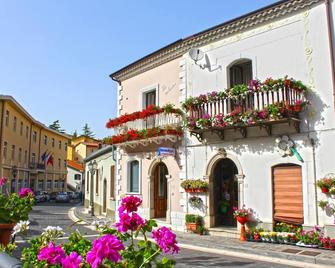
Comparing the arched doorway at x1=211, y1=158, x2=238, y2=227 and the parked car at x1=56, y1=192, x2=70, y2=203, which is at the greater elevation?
the arched doorway at x1=211, y1=158, x2=238, y2=227

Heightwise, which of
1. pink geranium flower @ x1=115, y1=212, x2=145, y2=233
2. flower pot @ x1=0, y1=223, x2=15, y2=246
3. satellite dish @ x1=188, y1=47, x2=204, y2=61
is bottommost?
flower pot @ x1=0, y1=223, x2=15, y2=246

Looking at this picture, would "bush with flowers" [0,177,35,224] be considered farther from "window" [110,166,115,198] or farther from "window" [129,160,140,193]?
"window" [110,166,115,198]

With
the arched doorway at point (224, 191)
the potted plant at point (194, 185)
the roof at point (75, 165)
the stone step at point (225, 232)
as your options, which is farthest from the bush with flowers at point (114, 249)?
the roof at point (75, 165)

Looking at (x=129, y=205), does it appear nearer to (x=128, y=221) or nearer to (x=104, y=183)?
(x=128, y=221)

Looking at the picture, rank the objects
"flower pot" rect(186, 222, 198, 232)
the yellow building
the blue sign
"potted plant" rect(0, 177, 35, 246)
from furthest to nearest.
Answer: the yellow building < the blue sign < "flower pot" rect(186, 222, 198, 232) < "potted plant" rect(0, 177, 35, 246)

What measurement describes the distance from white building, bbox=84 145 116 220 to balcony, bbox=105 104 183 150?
3589mm

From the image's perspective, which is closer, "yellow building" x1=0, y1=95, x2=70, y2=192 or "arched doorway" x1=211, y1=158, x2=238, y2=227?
"arched doorway" x1=211, y1=158, x2=238, y2=227

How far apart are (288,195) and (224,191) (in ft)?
10.6

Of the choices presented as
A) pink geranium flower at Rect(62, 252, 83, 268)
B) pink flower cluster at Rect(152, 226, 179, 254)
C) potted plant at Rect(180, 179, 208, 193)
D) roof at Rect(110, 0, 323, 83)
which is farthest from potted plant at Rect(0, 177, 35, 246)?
roof at Rect(110, 0, 323, 83)

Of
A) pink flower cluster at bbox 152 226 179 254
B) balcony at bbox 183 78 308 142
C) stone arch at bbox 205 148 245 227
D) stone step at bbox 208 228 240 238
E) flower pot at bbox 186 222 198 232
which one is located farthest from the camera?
flower pot at bbox 186 222 198 232

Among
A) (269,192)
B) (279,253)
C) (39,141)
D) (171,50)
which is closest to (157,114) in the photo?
(171,50)

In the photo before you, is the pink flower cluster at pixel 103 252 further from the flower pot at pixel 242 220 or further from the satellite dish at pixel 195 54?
the satellite dish at pixel 195 54

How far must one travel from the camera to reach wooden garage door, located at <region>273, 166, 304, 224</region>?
35.8 ft

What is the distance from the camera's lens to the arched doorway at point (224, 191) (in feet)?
45.0
